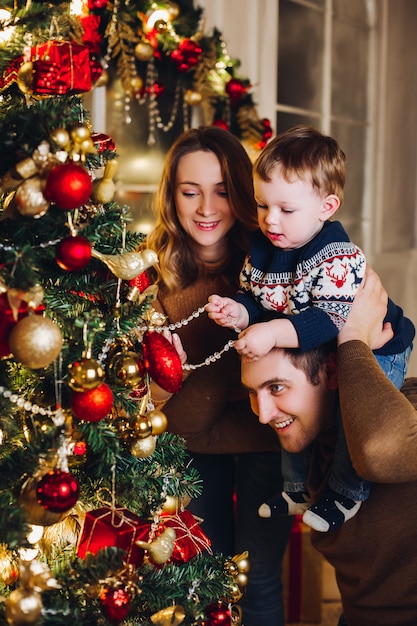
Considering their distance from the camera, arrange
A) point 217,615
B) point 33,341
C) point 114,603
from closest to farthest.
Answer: point 33,341
point 114,603
point 217,615

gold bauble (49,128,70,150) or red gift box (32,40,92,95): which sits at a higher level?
red gift box (32,40,92,95)

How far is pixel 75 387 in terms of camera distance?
3.45 ft

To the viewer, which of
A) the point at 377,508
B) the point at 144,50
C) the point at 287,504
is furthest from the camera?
the point at 144,50

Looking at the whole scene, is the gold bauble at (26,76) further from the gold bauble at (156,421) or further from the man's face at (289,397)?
the man's face at (289,397)

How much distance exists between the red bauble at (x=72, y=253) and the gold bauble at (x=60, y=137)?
0.43 ft

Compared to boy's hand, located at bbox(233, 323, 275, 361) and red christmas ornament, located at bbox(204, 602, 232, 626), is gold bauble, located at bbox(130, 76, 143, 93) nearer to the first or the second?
boy's hand, located at bbox(233, 323, 275, 361)

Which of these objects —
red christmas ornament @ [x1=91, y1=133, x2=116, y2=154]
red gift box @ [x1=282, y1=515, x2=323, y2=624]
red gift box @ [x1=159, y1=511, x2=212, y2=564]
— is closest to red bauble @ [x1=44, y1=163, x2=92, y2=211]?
red christmas ornament @ [x1=91, y1=133, x2=116, y2=154]

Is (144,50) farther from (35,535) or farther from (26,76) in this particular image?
(35,535)

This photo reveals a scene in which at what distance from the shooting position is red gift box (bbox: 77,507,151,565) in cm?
117

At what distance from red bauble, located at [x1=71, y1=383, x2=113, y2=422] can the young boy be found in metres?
0.51

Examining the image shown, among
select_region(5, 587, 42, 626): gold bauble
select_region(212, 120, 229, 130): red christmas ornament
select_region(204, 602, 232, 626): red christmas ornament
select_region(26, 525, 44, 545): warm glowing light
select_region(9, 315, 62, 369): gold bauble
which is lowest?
select_region(204, 602, 232, 626): red christmas ornament

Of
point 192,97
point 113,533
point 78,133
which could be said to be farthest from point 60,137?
point 192,97

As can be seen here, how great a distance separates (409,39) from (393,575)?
134 inches

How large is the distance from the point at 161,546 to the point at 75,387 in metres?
0.31
